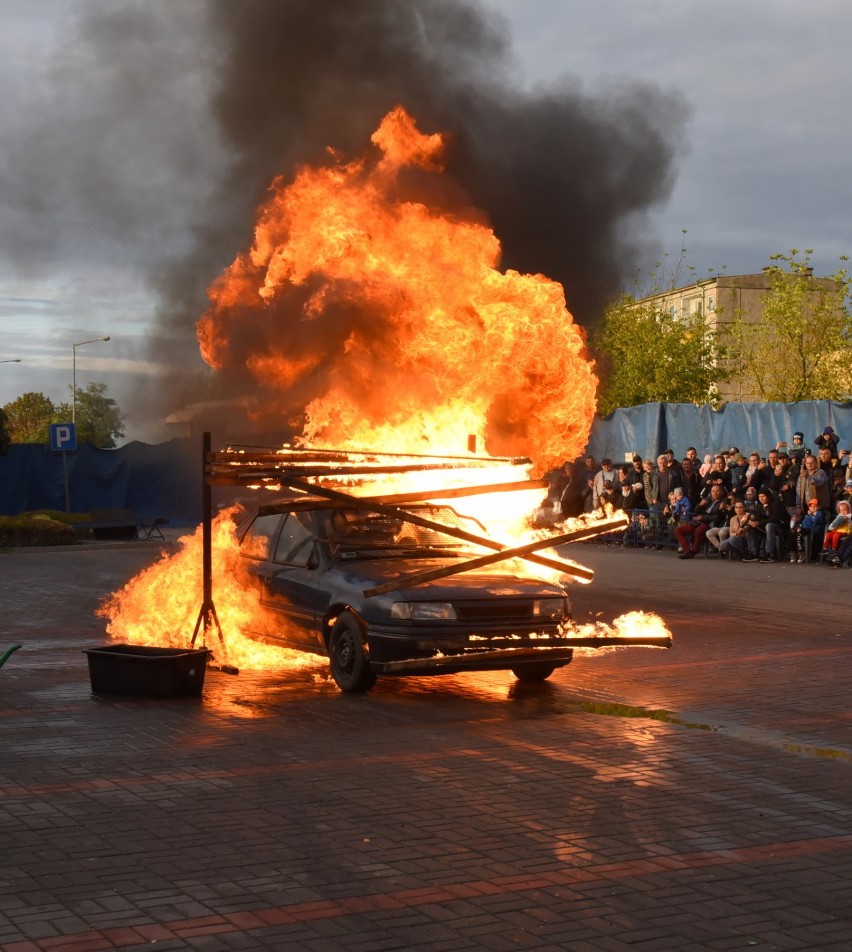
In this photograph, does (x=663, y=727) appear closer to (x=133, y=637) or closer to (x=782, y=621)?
(x=133, y=637)

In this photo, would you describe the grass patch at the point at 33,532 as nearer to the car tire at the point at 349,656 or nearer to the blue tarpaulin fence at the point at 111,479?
the blue tarpaulin fence at the point at 111,479

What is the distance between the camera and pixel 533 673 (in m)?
10.4

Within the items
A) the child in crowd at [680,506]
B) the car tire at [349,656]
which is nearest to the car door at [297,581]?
the car tire at [349,656]

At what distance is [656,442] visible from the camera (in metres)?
30.0

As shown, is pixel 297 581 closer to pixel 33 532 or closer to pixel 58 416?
pixel 33 532

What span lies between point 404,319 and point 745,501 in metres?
12.3

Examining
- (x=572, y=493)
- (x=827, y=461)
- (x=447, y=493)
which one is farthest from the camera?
(x=572, y=493)

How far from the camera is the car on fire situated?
948 centimetres

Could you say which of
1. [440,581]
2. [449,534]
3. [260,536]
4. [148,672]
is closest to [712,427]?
[260,536]

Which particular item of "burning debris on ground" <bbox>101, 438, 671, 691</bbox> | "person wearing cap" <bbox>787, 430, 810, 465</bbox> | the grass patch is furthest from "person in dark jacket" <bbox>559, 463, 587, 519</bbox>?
"burning debris on ground" <bbox>101, 438, 671, 691</bbox>

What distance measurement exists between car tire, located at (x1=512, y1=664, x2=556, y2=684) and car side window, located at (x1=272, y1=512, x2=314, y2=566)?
193 cm

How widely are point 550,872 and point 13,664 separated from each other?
23.3ft

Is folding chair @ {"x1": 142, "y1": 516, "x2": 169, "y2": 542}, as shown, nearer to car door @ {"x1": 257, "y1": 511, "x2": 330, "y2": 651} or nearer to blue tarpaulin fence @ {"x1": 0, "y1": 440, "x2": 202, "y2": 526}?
blue tarpaulin fence @ {"x1": 0, "y1": 440, "x2": 202, "y2": 526}

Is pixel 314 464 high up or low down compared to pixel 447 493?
up
